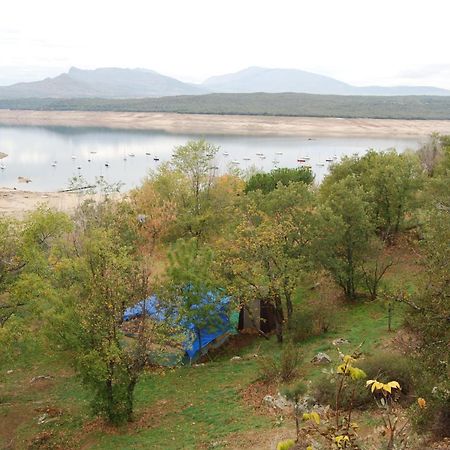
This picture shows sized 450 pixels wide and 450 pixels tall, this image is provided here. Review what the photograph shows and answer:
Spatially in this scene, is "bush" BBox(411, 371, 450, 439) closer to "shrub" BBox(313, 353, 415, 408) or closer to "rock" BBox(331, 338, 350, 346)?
"shrub" BBox(313, 353, 415, 408)

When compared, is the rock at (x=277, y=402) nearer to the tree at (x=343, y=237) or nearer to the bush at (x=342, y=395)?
the bush at (x=342, y=395)

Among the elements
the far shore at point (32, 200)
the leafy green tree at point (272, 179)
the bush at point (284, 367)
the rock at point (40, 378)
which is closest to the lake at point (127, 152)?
the far shore at point (32, 200)

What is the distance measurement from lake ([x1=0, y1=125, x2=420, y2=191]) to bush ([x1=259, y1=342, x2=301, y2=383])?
169 feet

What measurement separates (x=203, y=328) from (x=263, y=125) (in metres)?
133

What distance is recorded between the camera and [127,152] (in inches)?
4289

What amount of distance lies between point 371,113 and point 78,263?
157m

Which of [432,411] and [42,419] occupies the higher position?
[432,411]

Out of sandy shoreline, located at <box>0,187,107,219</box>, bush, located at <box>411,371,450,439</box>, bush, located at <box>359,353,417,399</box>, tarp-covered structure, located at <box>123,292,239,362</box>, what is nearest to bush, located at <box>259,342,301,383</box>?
bush, located at <box>359,353,417,399</box>

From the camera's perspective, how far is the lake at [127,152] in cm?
8450

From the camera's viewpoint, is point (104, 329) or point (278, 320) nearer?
point (104, 329)

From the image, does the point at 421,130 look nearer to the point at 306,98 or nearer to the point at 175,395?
the point at 306,98

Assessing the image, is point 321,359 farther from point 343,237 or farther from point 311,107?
point 311,107

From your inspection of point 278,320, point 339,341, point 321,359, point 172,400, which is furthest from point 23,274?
point 339,341

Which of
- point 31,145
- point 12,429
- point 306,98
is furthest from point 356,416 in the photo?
point 306,98
